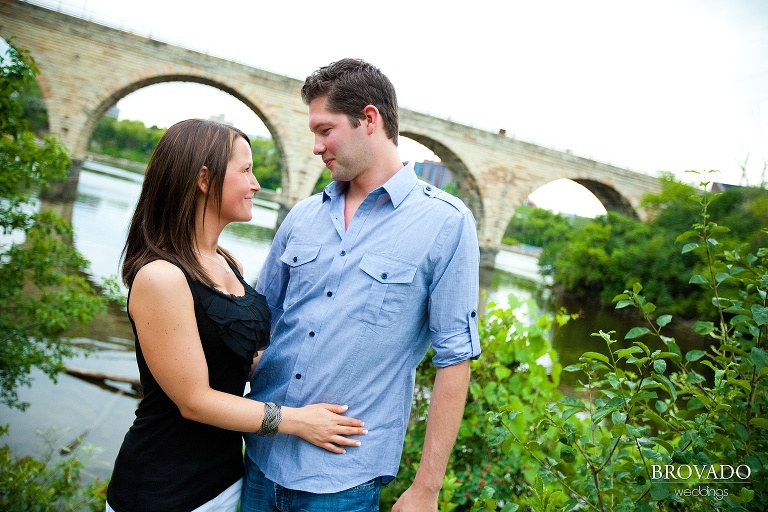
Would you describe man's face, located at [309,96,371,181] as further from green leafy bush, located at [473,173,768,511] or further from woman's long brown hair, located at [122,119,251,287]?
green leafy bush, located at [473,173,768,511]

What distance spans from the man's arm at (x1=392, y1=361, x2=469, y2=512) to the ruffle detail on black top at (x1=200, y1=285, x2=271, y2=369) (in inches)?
18.8

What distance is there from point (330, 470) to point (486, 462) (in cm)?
86

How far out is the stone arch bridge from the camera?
15516 millimetres

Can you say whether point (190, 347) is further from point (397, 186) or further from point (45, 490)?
point (45, 490)

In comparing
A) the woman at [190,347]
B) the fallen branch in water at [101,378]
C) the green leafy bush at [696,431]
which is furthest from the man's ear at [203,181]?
the fallen branch in water at [101,378]

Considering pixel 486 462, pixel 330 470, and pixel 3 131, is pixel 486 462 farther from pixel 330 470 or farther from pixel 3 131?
pixel 3 131

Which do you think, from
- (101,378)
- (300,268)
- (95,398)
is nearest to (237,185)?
(300,268)

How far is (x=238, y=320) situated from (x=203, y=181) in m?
0.36

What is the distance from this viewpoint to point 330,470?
1.23 m

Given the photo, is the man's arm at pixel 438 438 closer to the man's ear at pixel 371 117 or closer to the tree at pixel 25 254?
the man's ear at pixel 371 117

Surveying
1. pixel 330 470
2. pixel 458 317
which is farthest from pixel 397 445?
pixel 458 317

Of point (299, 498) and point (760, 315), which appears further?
point (299, 498)

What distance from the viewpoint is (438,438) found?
122 cm

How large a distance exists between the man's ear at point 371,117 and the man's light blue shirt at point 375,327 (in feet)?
0.56
